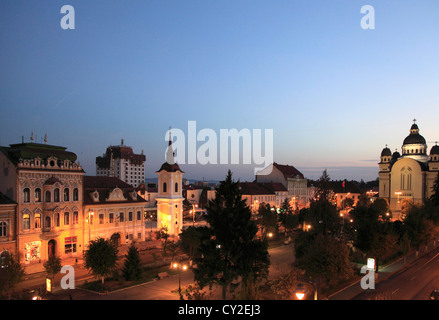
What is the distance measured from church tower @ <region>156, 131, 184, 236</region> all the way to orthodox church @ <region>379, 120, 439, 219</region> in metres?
64.0

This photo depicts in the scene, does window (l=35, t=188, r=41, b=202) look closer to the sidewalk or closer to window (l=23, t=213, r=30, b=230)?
window (l=23, t=213, r=30, b=230)

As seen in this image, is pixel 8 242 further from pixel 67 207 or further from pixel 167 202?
pixel 167 202

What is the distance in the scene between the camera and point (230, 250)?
26.9 m

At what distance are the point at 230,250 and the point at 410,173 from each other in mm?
94818

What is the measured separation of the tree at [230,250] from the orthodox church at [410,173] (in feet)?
260

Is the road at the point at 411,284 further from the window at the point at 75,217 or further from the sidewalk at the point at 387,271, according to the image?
the window at the point at 75,217

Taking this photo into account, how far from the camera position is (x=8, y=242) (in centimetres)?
3628

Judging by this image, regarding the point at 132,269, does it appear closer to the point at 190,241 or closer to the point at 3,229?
the point at 190,241

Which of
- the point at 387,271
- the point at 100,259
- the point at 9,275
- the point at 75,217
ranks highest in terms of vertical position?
the point at 75,217

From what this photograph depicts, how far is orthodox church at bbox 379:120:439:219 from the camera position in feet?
329

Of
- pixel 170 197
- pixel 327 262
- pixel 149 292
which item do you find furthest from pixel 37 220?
pixel 327 262

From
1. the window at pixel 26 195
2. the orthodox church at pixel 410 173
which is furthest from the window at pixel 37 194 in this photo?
the orthodox church at pixel 410 173

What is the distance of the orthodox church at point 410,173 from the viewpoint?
10019 centimetres
